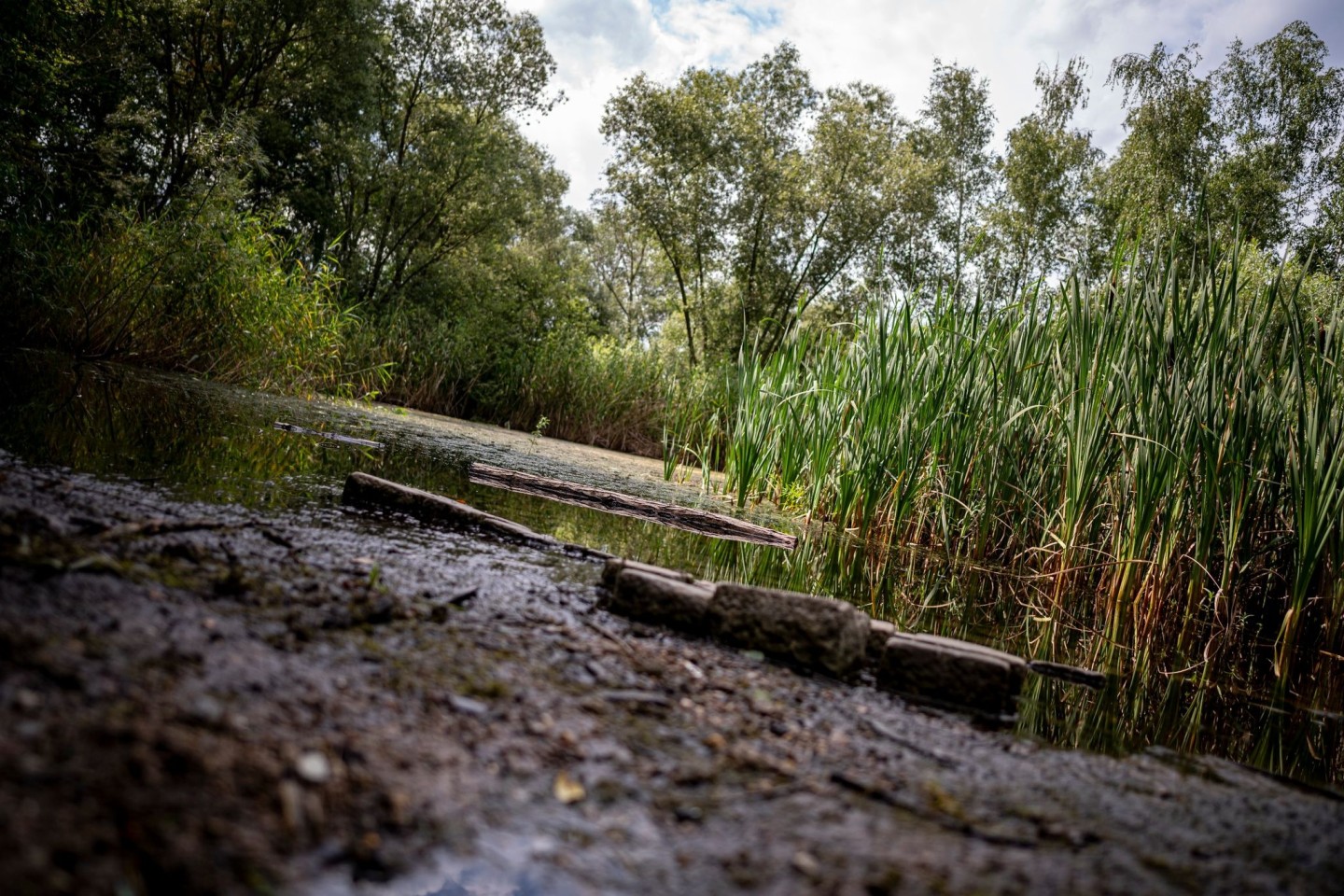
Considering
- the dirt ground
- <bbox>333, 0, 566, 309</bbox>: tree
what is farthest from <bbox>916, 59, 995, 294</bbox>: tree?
the dirt ground

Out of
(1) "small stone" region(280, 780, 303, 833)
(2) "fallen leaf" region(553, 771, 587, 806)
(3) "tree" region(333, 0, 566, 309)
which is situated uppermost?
(3) "tree" region(333, 0, 566, 309)

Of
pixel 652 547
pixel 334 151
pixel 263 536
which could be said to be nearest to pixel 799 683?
pixel 263 536

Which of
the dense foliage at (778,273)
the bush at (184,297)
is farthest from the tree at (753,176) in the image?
the bush at (184,297)

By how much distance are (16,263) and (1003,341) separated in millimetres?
7113

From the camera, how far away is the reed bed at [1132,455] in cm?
296

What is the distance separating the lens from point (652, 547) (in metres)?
3.32

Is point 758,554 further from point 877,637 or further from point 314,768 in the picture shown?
point 314,768

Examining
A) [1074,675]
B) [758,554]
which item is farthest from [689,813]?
[758,554]

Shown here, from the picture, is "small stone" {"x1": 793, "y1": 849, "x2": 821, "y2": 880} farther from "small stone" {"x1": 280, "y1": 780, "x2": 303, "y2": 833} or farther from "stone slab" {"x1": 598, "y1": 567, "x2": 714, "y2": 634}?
"stone slab" {"x1": 598, "y1": 567, "x2": 714, "y2": 634}

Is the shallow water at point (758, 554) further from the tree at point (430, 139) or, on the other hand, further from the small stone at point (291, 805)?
the tree at point (430, 139)

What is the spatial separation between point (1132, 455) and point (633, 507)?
2.60m

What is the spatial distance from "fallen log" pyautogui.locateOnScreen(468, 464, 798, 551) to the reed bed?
666mm

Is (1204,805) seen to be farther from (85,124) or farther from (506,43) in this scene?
(506,43)

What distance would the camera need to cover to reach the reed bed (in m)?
2.96
